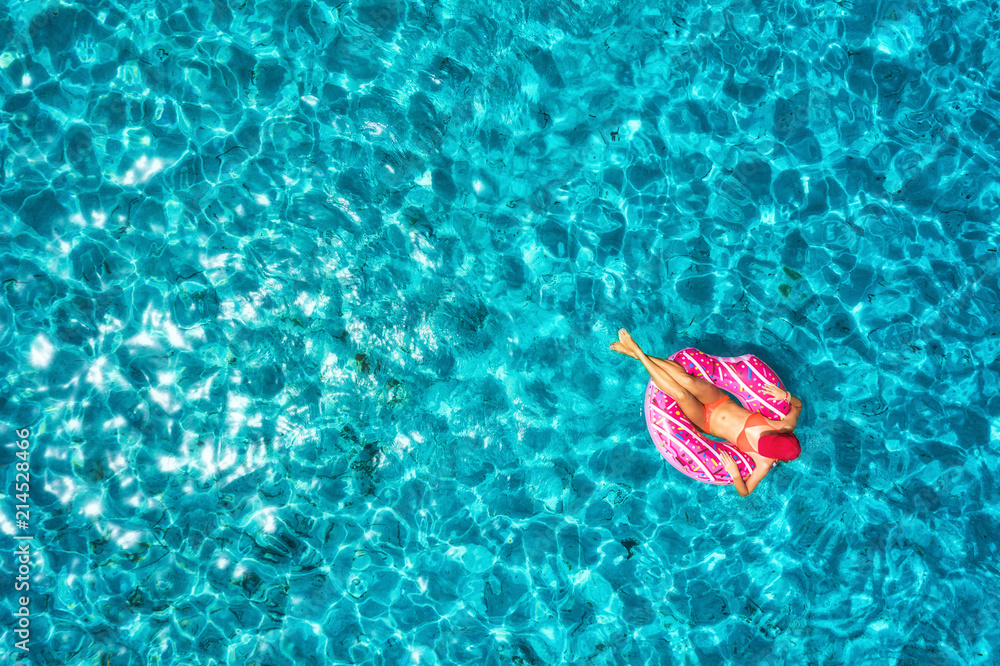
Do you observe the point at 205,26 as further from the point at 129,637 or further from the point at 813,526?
the point at 813,526

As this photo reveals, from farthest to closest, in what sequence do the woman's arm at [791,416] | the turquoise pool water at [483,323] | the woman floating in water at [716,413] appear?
the turquoise pool water at [483,323]
the woman's arm at [791,416]
the woman floating in water at [716,413]

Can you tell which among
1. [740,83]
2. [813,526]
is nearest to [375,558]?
[813,526]

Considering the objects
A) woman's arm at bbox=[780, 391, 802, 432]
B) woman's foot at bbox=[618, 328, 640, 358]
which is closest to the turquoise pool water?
woman's arm at bbox=[780, 391, 802, 432]

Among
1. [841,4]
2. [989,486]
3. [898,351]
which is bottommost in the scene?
[989,486]

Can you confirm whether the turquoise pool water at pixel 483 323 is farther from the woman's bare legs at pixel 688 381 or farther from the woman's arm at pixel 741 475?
the woman's bare legs at pixel 688 381

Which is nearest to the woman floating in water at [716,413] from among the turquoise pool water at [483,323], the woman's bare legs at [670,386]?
the woman's bare legs at [670,386]

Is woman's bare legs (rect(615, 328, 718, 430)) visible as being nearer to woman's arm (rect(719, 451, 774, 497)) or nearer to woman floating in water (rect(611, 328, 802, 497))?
woman floating in water (rect(611, 328, 802, 497))
